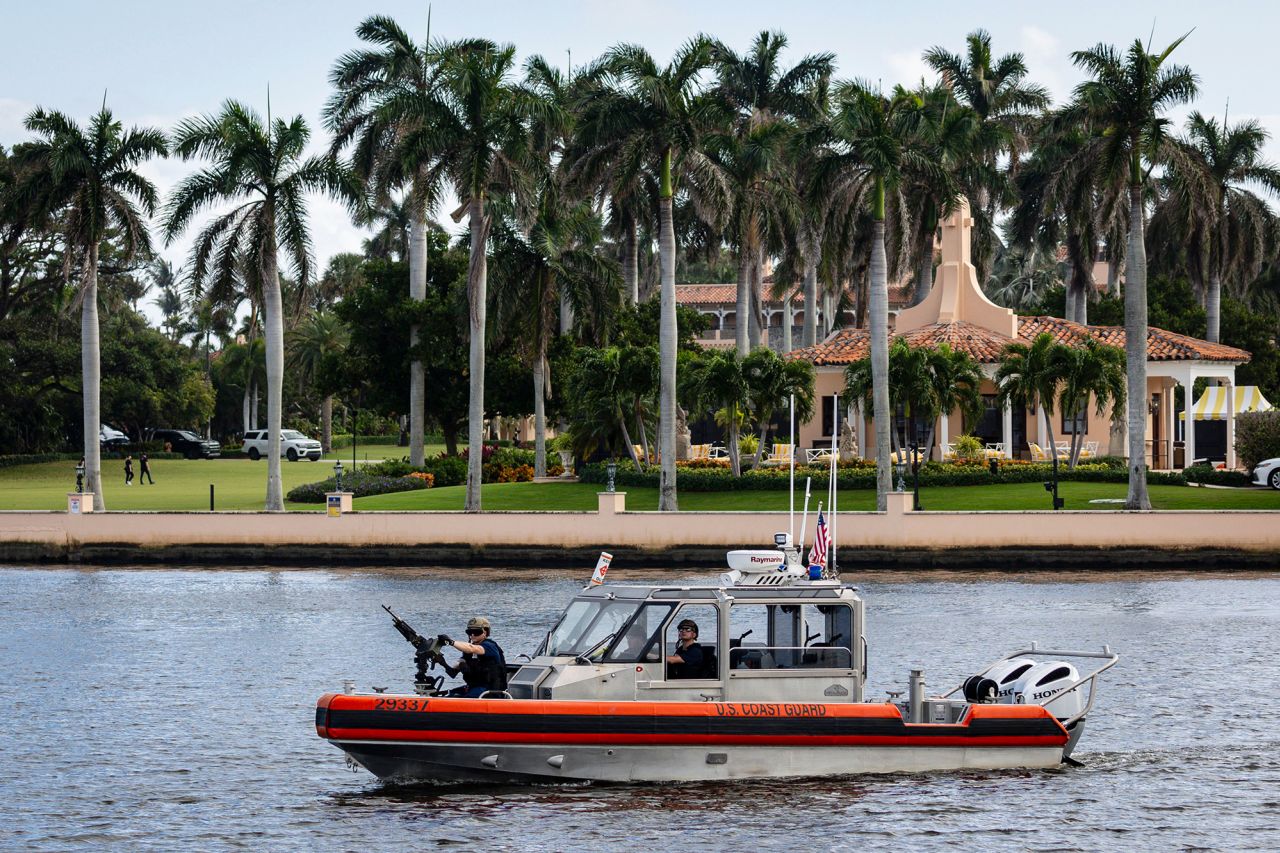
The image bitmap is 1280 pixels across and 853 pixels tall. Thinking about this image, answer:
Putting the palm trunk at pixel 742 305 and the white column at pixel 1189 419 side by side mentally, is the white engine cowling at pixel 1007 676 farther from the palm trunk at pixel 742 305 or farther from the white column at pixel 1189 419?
the white column at pixel 1189 419

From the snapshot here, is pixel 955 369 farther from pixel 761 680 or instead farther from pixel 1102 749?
pixel 761 680

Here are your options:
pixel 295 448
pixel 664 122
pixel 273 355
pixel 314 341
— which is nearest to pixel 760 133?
pixel 664 122

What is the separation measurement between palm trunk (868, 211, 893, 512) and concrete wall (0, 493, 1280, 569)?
3378mm

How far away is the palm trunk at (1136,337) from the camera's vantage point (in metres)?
44.5

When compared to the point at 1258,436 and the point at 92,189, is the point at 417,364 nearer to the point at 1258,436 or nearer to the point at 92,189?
the point at 92,189

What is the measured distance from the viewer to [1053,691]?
60.3 ft

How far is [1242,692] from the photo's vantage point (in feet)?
79.5

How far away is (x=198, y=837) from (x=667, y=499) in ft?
101

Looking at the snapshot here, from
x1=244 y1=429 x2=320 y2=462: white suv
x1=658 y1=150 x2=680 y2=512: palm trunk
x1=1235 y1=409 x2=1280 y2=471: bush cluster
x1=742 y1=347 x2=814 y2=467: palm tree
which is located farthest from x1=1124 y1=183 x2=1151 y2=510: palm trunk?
x1=244 y1=429 x2=320 y2=462: white suv

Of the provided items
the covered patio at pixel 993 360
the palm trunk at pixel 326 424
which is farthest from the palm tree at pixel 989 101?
the palm trunk at pixel 326 424

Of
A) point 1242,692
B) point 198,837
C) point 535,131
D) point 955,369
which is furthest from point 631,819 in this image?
point 535,131

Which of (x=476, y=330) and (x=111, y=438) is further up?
(x=476, y=330)

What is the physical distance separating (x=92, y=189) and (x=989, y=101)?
40233 millimetres

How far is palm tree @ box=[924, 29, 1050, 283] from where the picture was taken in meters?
70.1
